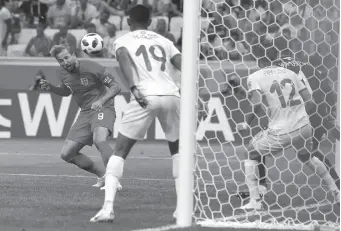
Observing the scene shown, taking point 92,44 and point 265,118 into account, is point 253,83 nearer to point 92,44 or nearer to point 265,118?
point 265,118

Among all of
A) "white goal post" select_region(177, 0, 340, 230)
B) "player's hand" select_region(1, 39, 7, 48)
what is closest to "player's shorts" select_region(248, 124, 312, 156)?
"white goal post" select_region(177, 0, 340, 230)

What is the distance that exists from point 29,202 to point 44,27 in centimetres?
1122

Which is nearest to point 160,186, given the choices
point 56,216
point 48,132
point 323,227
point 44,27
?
point 56,216

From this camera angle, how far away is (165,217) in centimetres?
888

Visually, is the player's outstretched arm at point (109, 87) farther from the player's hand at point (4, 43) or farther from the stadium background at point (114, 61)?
the player's hand at point (4, 43)

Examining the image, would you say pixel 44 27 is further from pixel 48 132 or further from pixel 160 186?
pixel 160 186

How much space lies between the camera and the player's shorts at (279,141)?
388 inches

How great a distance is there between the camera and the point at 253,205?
9352mm

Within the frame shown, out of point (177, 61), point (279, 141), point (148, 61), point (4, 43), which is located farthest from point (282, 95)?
point (4, 43)

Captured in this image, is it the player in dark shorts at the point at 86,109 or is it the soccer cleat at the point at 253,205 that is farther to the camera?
the player in dark shorts at the point at 86,109

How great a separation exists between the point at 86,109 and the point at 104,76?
2.57ft

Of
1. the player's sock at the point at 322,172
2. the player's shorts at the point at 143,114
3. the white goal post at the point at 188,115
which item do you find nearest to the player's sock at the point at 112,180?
the player's shorts at the point at 143,114

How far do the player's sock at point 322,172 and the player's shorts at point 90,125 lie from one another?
2.64 m

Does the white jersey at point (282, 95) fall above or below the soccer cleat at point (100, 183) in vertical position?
above
